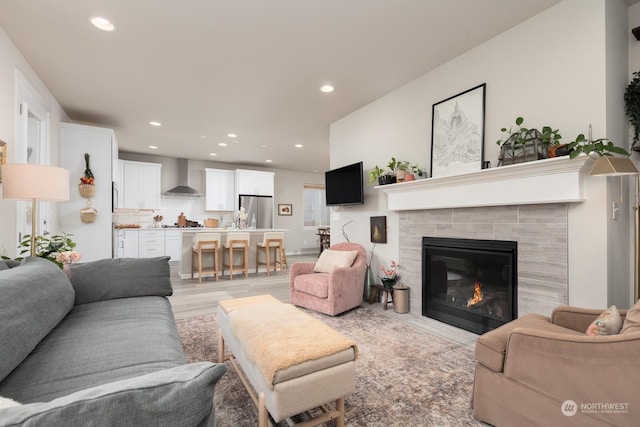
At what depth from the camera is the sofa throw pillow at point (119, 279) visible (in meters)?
2.24

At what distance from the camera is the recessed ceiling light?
101 inches

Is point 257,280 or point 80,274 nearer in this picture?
point 80,274

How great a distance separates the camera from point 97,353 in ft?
4.53

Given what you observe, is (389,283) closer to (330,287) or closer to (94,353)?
(330,287)

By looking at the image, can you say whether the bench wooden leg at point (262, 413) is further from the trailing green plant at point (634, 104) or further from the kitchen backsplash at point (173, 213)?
the kitchen backsplash at point (173, 213)

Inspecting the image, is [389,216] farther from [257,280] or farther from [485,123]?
[257,280]

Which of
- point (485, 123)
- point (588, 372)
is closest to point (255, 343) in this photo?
point (588, 372)

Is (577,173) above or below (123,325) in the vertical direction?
above

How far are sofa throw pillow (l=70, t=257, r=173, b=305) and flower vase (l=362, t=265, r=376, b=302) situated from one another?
249 cm

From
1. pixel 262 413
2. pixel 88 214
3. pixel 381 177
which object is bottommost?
pixel 262 413

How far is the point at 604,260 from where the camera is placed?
83.4 inches

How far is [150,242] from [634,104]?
8426 millimetres

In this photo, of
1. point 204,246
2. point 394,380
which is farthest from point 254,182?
point 394,380

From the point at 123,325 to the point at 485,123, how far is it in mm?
3296
